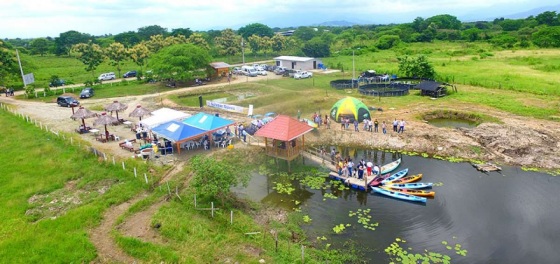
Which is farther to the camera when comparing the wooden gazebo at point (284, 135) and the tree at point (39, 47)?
the tree at point (39, 47)

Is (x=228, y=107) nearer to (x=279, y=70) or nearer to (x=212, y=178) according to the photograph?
(x=212, y=178)

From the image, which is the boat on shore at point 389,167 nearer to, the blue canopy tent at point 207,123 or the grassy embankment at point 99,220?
the grassy embankment at point 99,220

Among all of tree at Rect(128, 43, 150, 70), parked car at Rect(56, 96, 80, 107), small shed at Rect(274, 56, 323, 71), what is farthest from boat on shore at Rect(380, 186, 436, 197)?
tree at Rect(128, 43, 150, 70)

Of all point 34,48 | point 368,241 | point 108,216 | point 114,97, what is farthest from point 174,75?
point 34,48

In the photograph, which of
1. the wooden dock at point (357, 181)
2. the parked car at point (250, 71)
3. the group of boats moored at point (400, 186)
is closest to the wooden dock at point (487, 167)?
the group of boats moored at point (400, 186)

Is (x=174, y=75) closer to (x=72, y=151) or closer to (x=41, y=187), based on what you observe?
(x=72, y=151)

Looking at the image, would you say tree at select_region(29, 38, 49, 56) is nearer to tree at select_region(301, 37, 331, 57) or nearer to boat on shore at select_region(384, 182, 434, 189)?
tree at select_region(301, 37, 331, 57)

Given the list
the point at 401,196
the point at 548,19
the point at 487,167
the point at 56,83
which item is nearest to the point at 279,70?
the point at 56,83
